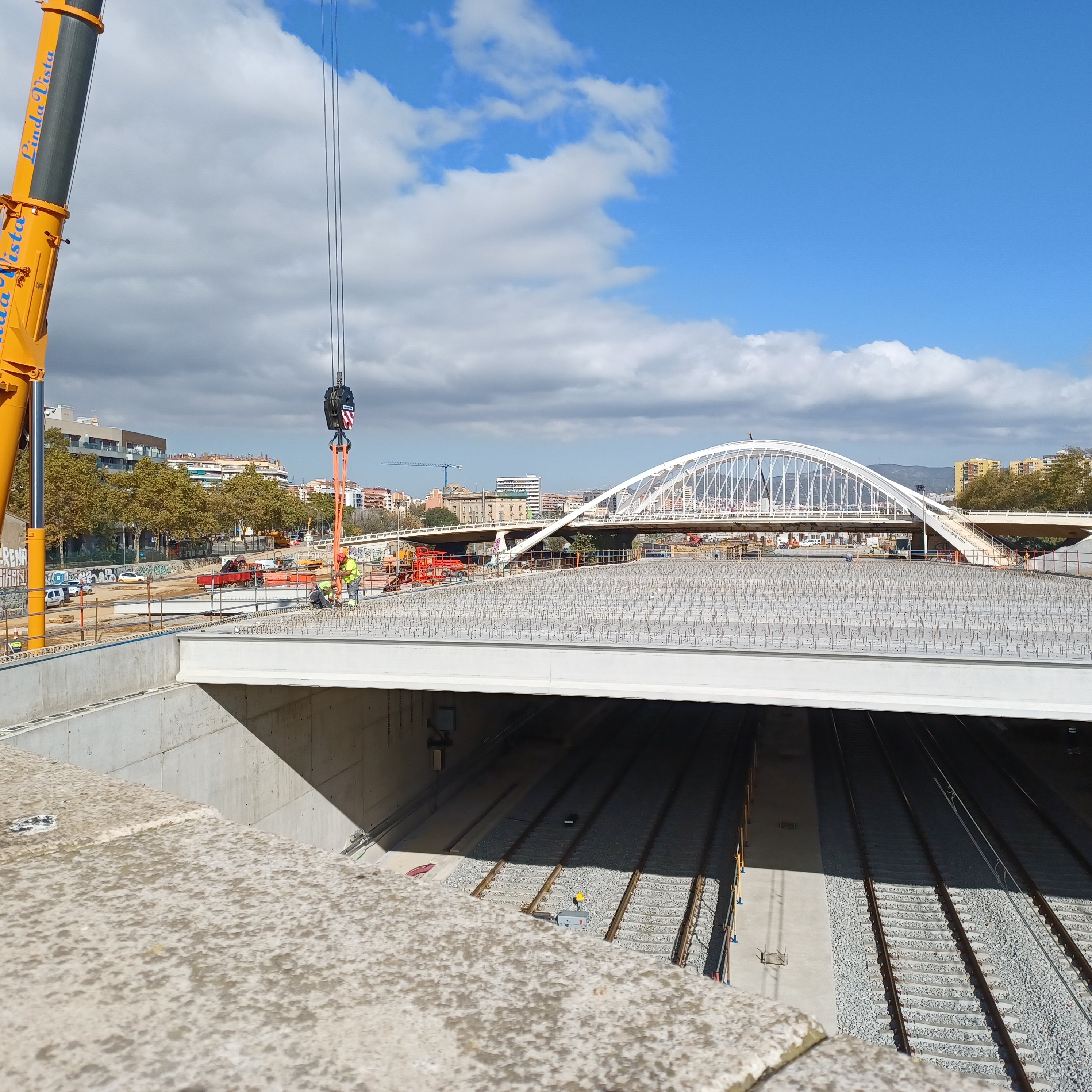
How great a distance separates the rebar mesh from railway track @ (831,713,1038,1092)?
4.50m

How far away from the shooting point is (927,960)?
12203 mm

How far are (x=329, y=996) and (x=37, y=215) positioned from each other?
50.7 ft

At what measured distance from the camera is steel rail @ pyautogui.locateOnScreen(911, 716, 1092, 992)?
11867mm

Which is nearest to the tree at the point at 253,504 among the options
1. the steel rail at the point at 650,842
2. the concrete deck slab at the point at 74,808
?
the steel rail at the point at 650,842

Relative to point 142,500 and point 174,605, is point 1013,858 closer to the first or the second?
point 174,605

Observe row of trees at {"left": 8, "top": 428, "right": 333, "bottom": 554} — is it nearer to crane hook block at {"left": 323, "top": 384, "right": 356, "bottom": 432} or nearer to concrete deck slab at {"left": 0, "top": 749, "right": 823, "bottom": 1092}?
crane hook block at {"left": 323, "top": 384, "right": 356, "bottom": 432}

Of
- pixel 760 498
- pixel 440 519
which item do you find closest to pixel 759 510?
pixel 760 498

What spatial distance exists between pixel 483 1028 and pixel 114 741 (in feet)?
36.4

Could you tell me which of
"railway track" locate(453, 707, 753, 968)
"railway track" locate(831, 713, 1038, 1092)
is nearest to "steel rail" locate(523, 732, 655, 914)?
"railway track" locate(453, 707, 753, 968)

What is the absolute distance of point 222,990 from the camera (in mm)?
2477

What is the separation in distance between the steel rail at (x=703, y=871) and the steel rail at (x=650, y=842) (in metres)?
0.99

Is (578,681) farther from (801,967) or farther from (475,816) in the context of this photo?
(475,816)

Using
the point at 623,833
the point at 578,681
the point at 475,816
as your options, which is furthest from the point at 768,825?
the point at 578,681

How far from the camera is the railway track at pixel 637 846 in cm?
1368
